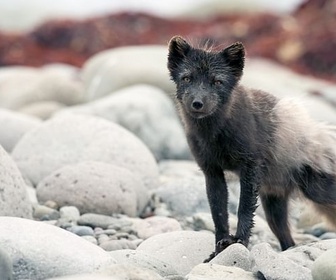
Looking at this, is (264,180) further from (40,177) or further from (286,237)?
(40,177)

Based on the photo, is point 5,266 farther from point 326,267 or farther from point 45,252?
point 326,267

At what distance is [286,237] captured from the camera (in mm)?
9273

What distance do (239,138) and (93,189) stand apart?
220 cm

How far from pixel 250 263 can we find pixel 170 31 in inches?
1052

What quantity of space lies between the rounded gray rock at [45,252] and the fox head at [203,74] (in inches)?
70.2

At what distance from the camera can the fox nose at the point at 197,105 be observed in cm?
781

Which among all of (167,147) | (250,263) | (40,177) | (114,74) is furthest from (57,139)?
(114,74)

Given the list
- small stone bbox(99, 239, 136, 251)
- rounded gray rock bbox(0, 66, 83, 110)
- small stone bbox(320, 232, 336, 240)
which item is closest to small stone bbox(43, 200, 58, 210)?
small stone bbox(99, 239, 136, 251)

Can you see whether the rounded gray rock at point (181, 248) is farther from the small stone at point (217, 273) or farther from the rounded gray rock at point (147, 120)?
the rounded gray rock at point (147, 120)

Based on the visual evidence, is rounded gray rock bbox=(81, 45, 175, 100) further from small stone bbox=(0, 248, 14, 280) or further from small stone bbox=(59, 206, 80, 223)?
small stone bbox=(0, 248, 14, 280)

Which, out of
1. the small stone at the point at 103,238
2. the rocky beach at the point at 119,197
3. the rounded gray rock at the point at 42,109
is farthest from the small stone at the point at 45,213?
the rounded gray rock at the point at 42,109

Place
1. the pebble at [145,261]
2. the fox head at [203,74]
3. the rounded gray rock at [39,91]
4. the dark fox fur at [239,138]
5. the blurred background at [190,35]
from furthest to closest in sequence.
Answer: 1. the blurred background at [190,35]
2. the rounded gray rock at [39,91]
3. the dark fox fur at [239,138]
4. the fox head at [203,74]
5. the pebble at [145,261]

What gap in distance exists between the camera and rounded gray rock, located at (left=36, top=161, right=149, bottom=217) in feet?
31.5

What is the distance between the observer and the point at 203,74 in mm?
8031
